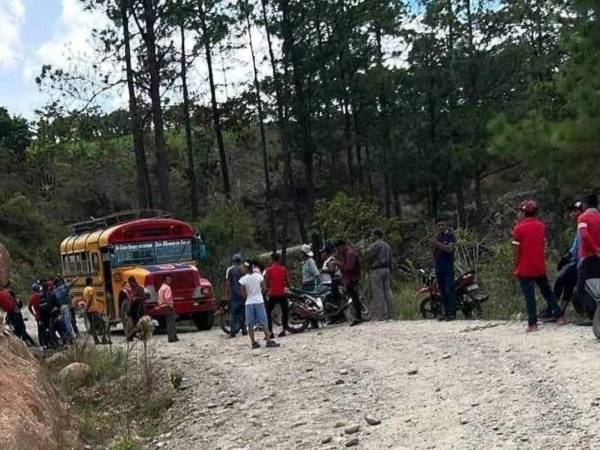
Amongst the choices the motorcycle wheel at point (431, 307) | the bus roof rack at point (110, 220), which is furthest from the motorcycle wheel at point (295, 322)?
Answer: the bus roof rack at point (110, 220)

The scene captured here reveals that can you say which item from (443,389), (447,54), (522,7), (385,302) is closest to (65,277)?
(385,302)

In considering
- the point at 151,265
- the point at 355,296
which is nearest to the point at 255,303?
the point at 355,296

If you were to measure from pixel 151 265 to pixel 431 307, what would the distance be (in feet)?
25.9

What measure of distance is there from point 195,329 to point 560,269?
11.4 m

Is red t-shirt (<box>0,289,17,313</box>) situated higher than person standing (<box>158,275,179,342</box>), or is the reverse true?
red t-shirt (<box>0,289,17,313</box>)

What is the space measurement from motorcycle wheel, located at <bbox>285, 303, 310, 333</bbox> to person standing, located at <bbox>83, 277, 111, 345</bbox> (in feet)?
12.8

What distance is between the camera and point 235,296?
17.1 meters

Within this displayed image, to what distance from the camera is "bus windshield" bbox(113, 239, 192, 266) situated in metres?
20.7

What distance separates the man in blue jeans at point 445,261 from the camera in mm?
14109

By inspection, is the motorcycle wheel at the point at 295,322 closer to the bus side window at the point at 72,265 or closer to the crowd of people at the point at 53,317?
the crowd of people at the point at 53,317

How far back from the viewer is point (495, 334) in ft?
39.4

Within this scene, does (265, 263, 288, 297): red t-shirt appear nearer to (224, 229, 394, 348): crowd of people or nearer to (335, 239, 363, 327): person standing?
(224, 229, 394, 348): crowd of people

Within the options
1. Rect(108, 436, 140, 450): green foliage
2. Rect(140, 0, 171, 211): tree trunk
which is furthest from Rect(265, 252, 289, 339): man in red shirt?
Rect(140, 0, 171, 211): tree trunk

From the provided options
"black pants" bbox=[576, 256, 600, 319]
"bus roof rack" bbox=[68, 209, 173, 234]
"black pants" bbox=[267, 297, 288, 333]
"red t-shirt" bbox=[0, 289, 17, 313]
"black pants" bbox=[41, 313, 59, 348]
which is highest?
"bus roof rack" bbox=[68, 209, 173, 234]
